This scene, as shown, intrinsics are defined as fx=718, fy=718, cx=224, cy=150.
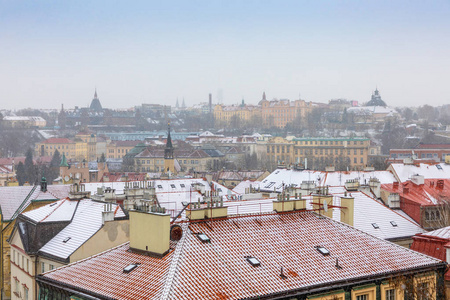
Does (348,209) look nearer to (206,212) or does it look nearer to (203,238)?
(206,212)

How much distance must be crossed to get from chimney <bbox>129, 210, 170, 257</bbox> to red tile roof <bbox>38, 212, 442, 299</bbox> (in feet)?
0.84

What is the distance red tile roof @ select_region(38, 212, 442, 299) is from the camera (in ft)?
55.4

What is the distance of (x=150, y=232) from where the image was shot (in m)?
18.6

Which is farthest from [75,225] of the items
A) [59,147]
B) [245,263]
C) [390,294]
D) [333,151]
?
[59,147]

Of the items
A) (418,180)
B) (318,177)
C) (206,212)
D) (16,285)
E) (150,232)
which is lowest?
(16,285)

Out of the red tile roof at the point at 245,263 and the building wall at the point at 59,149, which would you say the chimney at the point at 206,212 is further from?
the building wall at the point at 59,149

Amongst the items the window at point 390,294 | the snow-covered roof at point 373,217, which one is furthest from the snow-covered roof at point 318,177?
the window at point 390,294

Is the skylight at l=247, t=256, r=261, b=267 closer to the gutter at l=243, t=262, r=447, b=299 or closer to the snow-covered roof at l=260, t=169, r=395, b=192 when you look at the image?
the gutter at l=243, t=262, r=447, b=299

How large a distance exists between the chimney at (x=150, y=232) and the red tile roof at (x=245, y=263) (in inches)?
10.1

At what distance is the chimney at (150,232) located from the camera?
1827cm

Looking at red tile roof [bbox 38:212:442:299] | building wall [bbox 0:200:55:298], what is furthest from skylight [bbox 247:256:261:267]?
building wall [bbox 0:200:55:298]

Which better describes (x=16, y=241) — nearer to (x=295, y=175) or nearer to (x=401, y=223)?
(x=401, y=223)

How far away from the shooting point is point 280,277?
59.0ft

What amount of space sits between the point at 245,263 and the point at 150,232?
2.59m
